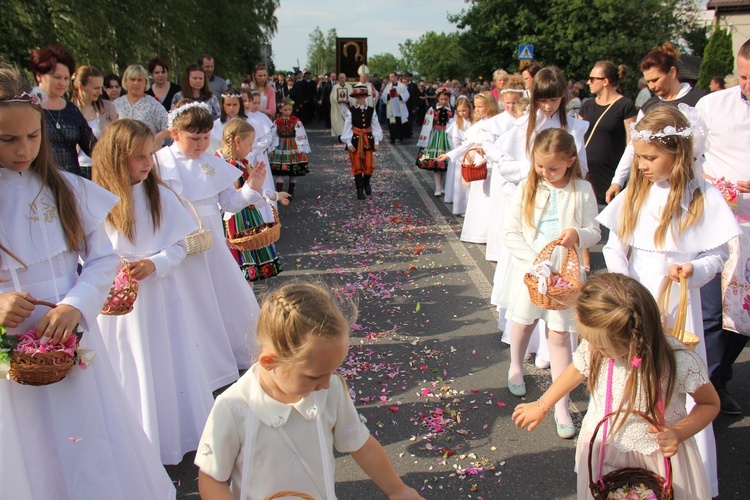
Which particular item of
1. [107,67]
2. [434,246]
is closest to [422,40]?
[107,67]

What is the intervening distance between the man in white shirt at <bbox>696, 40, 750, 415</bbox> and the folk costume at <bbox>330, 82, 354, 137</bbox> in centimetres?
1750

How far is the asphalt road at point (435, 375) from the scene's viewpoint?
358cm

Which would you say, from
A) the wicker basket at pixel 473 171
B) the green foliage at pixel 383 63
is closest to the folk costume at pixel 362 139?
the wicker basket at pixel 473 171

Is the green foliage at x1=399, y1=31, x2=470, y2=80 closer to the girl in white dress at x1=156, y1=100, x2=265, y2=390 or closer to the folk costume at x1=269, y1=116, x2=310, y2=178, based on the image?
the folk costume at x1=269, y1=116, x2=310, y2=178

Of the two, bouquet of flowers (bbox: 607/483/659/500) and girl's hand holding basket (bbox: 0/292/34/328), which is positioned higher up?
girl's hand holding basket (bbox: 0/292/34/328)

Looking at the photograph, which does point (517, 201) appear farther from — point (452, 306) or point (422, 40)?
point (422, 40)

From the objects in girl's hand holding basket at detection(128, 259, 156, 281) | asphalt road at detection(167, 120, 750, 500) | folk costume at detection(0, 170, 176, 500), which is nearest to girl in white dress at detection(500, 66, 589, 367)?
asphalt road at detection(167, 120, 750, 500)

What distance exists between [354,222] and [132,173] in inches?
266

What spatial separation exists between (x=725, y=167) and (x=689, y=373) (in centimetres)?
242

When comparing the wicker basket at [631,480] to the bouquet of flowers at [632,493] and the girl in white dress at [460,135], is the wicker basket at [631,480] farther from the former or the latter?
the girl in white dress at [460,135]

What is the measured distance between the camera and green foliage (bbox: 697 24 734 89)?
33.6 meters

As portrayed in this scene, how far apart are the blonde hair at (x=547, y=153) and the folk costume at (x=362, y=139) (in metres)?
7.70

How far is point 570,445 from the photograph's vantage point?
3.87 meters

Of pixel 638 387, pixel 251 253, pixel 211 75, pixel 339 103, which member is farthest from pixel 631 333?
pixel 339 103
